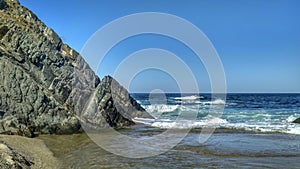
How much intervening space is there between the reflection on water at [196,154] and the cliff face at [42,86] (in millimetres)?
1524

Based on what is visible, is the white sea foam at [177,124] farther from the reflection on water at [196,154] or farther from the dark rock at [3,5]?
the dark rock at [3,5]

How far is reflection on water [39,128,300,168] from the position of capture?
10.7 meters

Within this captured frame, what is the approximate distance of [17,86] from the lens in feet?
52.5

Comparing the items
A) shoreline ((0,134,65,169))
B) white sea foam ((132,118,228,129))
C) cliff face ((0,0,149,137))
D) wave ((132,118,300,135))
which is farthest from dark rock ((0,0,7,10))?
wave ((132,118,300,135))

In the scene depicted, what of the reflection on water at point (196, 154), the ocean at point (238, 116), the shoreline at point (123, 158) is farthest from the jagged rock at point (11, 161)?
the ocean at point (238, 116)

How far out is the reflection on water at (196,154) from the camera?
10688 millimetres

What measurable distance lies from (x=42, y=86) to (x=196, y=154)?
10.2 metres

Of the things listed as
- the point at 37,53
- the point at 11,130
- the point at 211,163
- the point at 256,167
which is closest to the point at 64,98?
the point at 37,53

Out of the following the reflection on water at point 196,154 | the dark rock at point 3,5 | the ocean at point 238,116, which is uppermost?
the dark rock at point 3,5

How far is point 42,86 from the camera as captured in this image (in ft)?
59.1

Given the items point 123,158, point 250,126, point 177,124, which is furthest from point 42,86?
point 250,126

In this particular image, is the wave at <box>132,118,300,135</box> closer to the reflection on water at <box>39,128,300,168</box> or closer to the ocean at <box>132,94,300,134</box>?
the ocean at <box>132,94,300,134</box>

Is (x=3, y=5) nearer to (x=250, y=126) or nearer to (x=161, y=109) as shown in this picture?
(x=250, y=126)

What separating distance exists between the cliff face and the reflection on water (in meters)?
1.52
